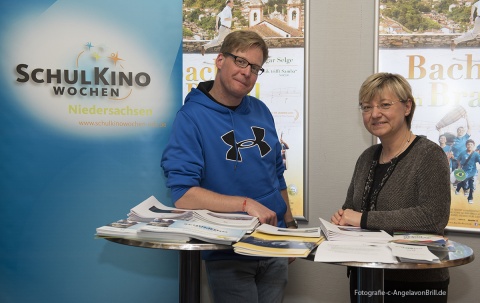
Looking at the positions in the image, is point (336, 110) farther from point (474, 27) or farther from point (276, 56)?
point (474, 27)

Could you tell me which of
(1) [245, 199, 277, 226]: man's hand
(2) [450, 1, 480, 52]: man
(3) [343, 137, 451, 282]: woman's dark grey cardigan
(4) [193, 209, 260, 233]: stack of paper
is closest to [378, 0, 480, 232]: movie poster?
(2) [450, 1, 480, 52]: man

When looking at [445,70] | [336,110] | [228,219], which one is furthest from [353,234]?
[445,70]

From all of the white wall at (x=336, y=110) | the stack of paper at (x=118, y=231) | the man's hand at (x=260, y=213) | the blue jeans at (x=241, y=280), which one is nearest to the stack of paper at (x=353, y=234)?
the man's hand at (x=260, y=213)

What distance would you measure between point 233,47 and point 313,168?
105 cm

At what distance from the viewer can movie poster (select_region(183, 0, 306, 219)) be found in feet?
9.05

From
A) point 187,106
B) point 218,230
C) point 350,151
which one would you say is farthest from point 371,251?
point 350,151

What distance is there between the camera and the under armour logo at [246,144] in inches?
79.4

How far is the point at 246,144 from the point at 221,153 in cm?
14

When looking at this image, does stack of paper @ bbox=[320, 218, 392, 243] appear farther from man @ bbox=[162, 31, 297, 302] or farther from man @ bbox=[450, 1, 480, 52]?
man @ bbox=[450, 1, 480, 52]

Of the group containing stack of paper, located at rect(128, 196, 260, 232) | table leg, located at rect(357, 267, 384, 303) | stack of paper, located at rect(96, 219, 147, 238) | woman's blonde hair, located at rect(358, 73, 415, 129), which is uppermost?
woman's blonde hair, located at rect(358, 73, 415, 129)

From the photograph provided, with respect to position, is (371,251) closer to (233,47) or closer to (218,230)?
(218,230)

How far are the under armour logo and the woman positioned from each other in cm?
43

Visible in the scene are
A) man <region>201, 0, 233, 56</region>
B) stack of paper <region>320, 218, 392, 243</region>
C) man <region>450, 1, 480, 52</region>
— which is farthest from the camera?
man <region>201, 0, 233, 56</region>

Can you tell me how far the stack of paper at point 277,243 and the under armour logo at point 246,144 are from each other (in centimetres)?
46
